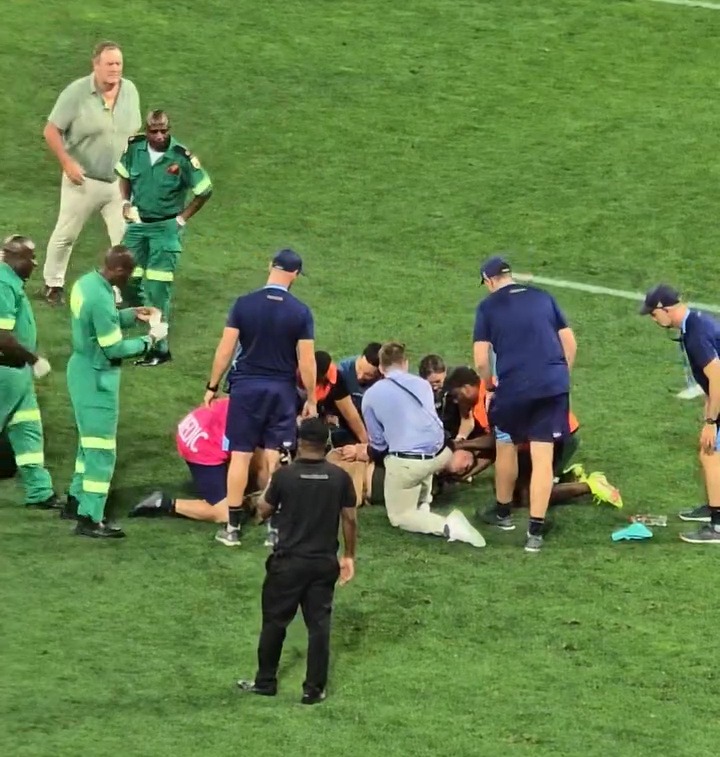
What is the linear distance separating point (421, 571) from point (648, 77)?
9981 mm

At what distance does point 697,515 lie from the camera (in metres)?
12.4

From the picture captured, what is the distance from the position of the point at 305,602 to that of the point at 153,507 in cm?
292

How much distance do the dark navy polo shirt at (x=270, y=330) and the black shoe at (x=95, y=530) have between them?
1300 millimetres

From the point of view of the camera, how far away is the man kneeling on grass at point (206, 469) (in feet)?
39.8

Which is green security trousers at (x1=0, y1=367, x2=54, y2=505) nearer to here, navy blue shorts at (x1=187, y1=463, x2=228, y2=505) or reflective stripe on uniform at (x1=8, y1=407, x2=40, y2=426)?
reflective stripe on uniform at (x1=8, y1=407, x2=40, y2=426)

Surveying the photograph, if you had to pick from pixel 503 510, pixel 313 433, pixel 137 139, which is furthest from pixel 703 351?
pixel 137 139

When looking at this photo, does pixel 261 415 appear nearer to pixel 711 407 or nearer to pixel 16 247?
pixel 16 247

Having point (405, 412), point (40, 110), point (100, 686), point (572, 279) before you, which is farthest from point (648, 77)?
point (100, 686)

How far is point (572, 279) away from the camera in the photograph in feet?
54.9

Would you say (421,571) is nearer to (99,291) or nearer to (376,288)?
(99,291)

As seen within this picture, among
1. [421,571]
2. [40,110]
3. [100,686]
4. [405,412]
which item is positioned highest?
[40,110]

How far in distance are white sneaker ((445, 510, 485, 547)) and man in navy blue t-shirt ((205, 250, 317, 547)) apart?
118cm

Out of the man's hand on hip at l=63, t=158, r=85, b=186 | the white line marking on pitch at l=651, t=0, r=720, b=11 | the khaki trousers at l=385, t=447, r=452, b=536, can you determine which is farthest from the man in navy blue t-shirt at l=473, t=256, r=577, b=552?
the white line marking on pitch at l=651, t=0, r=720, b=11

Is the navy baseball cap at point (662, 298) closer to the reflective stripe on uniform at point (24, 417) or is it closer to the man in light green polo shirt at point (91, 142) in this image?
the reflective stripe on uniform at point (24, 417)
